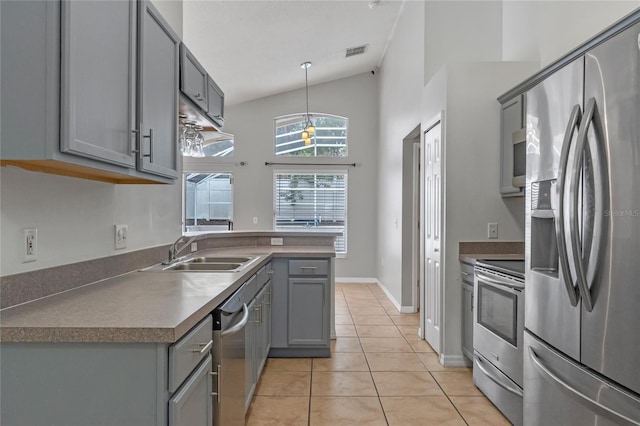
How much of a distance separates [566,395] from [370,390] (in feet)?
4.80

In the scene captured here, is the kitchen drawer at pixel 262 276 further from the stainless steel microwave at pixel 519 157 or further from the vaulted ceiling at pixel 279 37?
the vaulted ceiling at pixel 279 37

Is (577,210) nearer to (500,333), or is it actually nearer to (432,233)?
(500,333)

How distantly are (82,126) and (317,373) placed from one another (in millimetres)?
2575

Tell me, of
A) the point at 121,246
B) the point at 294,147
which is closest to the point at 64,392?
the point at 121,246

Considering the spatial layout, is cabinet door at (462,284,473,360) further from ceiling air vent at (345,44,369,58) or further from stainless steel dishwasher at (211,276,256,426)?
ceiling air vent at (345,44,369,58)

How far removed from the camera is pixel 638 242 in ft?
4.36

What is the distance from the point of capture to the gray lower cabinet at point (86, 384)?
1.18 meters

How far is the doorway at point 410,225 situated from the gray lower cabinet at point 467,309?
1801 millimetres

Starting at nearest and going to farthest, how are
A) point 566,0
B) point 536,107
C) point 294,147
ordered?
point 536,107 < point 566,0 < point 294,147

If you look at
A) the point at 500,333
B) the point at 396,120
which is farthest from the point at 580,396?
the point at 396,120

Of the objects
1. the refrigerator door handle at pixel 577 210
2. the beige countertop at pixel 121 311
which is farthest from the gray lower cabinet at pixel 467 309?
the beige countertop at pixel 121 311

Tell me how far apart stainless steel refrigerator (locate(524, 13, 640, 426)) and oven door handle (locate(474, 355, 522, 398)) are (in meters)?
0.38

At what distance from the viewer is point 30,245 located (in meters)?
1.46

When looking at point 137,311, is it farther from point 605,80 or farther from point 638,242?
point 605,80
